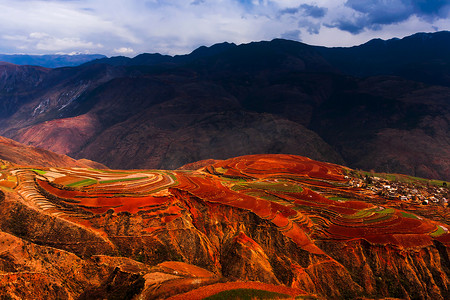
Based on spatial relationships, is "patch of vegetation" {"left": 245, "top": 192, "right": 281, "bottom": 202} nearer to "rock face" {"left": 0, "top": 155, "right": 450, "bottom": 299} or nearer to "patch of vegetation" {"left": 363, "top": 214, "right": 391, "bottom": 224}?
"rock face" {"left": 0, "top": 155, "right": 450, "bottom": 299}

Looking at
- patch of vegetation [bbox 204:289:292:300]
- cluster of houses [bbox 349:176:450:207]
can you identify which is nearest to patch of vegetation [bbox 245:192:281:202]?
cluster of houses [bbox 349:176:450:207]

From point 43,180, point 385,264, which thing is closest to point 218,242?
point 385,264

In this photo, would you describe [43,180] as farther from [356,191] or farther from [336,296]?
A: [356,191]

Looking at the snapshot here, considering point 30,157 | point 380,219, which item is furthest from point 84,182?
point 30,157

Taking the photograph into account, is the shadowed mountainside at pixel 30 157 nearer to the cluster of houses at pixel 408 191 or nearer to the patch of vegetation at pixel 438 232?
the cluster of houses at pixel 408 191

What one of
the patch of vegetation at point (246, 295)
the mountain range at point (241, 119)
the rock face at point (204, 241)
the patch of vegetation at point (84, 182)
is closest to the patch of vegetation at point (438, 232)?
the rock face at point (204, 241)
